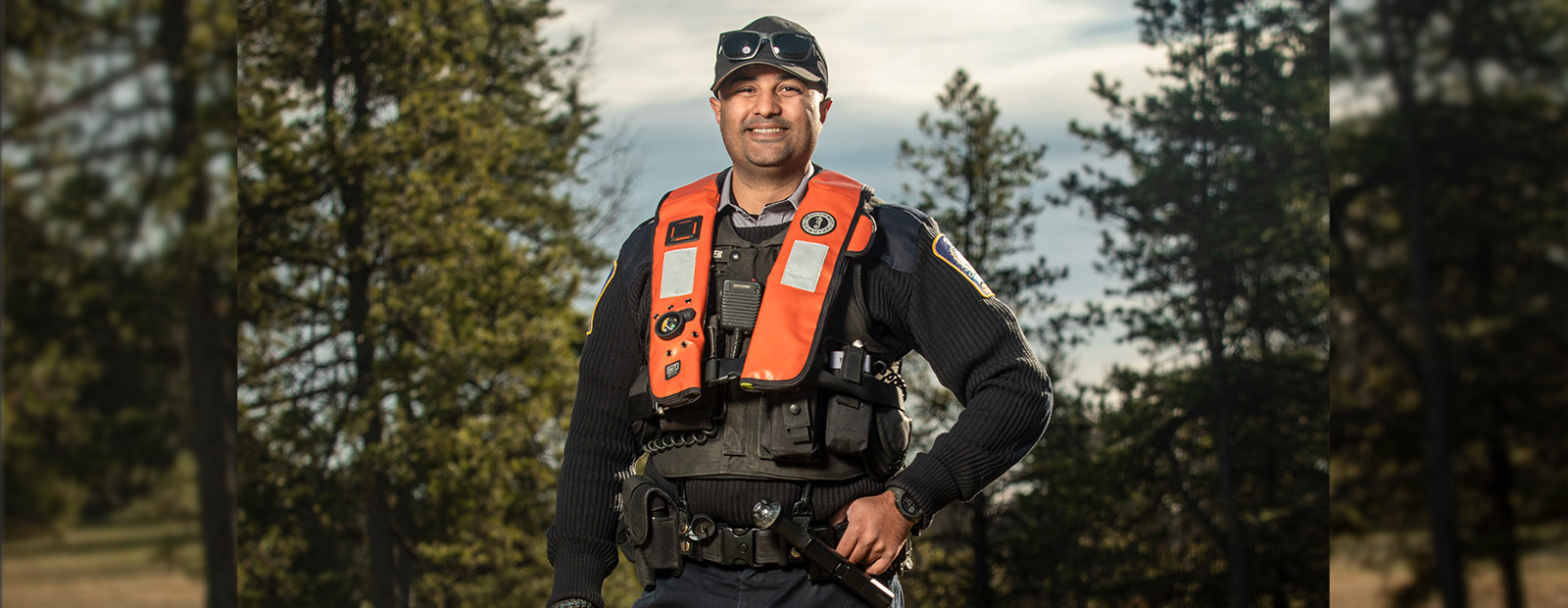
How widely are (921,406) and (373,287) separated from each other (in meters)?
8.71

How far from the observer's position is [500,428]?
1717 cm

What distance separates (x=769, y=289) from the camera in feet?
9.20

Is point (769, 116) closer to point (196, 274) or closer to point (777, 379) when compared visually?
point (777, 379)

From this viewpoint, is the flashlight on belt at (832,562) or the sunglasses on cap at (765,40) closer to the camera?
the flashlight on belt at (832,562)

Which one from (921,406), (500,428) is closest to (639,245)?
(500,428)

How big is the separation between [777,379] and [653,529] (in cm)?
50

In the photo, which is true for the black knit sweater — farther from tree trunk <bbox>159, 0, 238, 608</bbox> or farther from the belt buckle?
tree trunk <bbox>159, 0, 238, 608</bbox>

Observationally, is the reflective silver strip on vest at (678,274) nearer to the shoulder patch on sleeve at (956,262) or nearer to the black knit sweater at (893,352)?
the black knit sweater at (893,352)

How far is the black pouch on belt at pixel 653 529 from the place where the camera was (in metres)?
2.82

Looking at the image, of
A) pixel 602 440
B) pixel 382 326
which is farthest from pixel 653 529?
pixel 382 326

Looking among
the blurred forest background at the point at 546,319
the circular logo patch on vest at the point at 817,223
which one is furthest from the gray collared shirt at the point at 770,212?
the blurred forest background at the point at 546,319

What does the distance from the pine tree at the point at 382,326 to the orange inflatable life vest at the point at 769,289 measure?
45.9 feet

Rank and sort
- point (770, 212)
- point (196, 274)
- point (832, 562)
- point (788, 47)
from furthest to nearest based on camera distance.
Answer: point (196, 274) < point (770, 212) < point (788, 47) < point (832, 562)

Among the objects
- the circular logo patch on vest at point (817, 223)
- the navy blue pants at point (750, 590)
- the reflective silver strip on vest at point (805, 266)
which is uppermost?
the circular logo patch on vest at point (817, 223)
